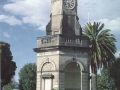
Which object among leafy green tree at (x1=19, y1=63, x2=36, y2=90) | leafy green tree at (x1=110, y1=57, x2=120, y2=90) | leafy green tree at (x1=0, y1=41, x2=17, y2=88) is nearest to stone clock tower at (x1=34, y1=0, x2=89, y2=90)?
leafy green tree at (x1=110, y1=57, x2=120, y2=90)

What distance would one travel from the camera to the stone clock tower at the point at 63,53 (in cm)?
3284

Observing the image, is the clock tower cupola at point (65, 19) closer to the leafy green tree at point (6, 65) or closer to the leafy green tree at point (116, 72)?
the leafy green tree at point (116, 72)

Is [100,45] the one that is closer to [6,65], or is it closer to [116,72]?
[116,72]

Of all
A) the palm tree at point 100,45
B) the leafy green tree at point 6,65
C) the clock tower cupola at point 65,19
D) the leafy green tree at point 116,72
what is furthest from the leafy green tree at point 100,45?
the leafy green tree at point 6,65

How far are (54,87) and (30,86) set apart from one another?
38496 mm

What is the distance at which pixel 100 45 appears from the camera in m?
44.3

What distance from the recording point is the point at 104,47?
44.7 m

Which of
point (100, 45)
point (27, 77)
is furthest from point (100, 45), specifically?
point (27, 77)

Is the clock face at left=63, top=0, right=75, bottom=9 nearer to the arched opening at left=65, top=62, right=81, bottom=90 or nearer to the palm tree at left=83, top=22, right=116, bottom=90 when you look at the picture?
the arched opening at left=65, top=62, right=81, bottom=90

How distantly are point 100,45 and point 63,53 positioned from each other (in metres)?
12.6

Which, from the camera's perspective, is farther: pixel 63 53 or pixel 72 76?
pixel 72 76

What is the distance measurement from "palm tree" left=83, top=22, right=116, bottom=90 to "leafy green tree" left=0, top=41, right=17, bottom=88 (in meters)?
22.4

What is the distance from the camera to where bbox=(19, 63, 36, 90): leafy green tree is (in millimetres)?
70062

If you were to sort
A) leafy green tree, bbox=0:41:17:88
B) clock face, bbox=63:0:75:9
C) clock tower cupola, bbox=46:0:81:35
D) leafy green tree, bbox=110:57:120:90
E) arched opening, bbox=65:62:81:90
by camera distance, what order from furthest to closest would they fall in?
leafy green tree, bbox=0:41:17:88 < leafy green tree, bbox=110:57:120:90 < clock face, bbox=63:0:75:9 < clock tower cupola, bbox=46:0:81:35 < arched opening, bbox=65:62:81:90
